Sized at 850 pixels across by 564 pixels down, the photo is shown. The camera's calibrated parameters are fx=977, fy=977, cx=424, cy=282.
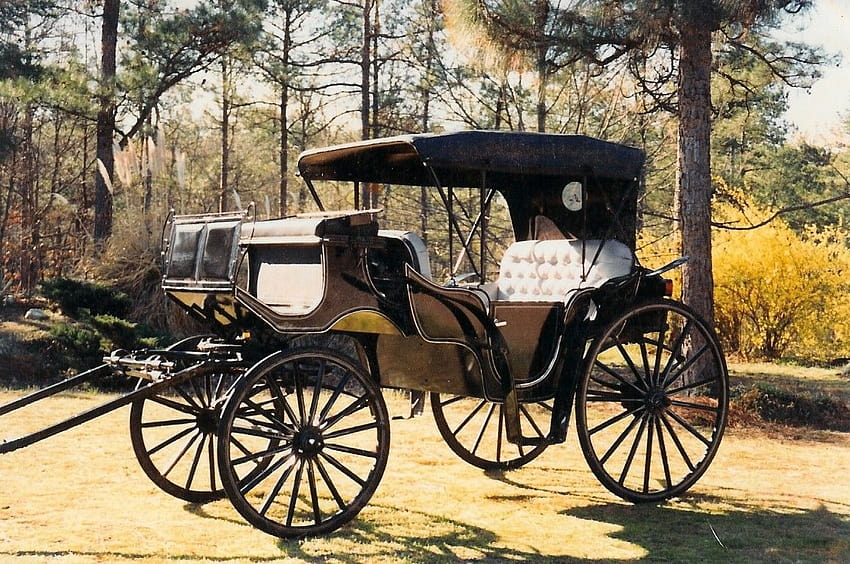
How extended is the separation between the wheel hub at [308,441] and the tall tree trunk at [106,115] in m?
10.3

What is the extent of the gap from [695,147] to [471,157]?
4.55 meters

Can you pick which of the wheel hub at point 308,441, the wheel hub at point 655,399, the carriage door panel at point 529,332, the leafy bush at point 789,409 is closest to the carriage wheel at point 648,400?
the wheel hub at point 655,399

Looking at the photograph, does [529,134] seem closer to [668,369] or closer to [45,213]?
[668,369]

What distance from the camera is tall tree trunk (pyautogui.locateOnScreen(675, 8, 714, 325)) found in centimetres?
864

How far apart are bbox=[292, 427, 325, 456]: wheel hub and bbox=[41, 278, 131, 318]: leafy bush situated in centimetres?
612

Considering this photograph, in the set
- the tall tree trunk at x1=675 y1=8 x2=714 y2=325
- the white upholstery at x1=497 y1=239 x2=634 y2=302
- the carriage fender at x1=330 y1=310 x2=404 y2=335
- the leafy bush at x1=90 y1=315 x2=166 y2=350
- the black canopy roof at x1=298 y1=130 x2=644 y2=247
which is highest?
the tall tree trunk at x1=675 y1=8 x2=714 y2=325

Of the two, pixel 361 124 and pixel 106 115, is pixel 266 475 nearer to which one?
pixel 106 115

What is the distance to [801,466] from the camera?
6.70m

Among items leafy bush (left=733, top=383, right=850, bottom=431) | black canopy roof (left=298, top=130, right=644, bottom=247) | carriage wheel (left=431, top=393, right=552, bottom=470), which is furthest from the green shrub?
leafy bush (left=733, top=383, right=850, bottom=431)

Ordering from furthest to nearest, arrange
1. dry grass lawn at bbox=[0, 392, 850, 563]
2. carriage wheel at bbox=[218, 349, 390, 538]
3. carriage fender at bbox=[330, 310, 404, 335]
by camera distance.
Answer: carriage fender at bbox=[330, 310, 404, 335] < dry grass lawn at bbox=[0, 392, 850, 563] < carriage wheel at bbox=[218, 349, 390, 538]

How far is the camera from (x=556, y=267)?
19.6 feet

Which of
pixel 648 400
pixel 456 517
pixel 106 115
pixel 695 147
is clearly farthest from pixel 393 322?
pixel 106 115

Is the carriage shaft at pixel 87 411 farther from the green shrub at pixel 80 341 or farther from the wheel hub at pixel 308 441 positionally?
the green shrub at pixel 80 341

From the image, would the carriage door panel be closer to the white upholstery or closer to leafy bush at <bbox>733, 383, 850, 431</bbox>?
the white upholstery
